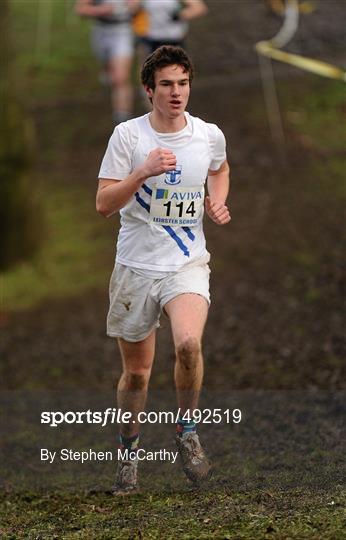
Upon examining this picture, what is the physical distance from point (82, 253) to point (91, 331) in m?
1.38

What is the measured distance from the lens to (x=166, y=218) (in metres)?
5.41

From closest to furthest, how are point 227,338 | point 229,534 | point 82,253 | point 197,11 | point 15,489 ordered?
point 229,534
point 15,489
point 197,11
point 227,338
point 82,253

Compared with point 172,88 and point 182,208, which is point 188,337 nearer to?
point 182,208

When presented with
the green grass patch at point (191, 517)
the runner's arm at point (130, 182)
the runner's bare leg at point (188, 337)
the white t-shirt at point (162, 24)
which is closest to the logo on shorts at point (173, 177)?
the runner's arm at point (130, 182)

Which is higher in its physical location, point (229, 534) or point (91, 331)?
point (91, 331)

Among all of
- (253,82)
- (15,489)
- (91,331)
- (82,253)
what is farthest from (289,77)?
(15,489)

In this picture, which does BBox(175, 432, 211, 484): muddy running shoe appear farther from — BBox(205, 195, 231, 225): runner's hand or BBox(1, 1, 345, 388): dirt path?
BBox(1, 1, 345, 388): dirt path

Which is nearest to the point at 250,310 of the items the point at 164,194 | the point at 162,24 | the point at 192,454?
the point at 162,24

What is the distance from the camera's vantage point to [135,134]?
5324 millimetres

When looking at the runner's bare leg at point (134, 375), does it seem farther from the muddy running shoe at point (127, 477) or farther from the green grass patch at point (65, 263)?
the green grass patch at point (65, 263)

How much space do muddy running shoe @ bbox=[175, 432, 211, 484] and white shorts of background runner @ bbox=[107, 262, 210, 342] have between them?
47 centimetres

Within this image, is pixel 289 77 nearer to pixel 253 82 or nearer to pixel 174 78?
pixel 253 82

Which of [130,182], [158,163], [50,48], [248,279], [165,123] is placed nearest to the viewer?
[158,163]

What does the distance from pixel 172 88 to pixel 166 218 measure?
0.54 m
